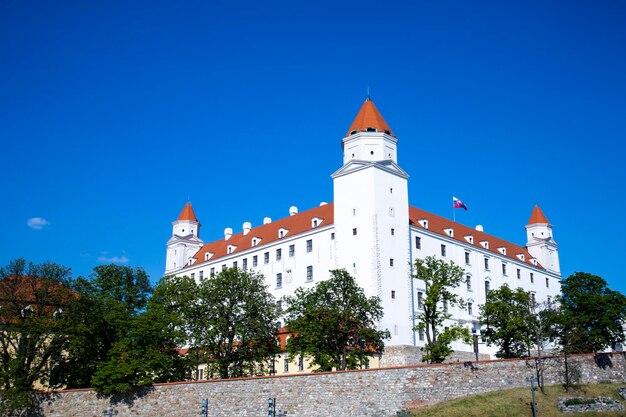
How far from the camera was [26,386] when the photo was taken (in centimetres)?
4628

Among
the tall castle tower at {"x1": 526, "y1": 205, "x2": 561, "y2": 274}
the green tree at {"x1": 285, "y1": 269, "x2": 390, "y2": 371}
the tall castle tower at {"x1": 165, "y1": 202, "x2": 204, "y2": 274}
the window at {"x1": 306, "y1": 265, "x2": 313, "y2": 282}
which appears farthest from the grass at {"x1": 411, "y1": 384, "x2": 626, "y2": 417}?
the tall castle tower at {"x1": 165, "y1": 202, "x2": 204, "y2": 274}

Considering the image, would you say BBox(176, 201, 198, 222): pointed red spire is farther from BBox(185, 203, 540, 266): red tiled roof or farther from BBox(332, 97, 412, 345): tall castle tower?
BBox(332, 97, 412, 345): tall castle tower

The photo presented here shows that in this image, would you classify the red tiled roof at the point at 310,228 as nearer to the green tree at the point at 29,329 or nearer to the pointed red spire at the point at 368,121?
the pointed red spire at the point at 368,121

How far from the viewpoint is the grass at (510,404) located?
117 feet

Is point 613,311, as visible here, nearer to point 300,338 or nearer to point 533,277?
point 300,338

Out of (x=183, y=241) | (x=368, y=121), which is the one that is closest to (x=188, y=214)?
(x=183, y=241)

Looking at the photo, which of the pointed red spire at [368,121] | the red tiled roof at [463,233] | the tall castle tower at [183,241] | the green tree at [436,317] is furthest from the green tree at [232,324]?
the tall castle tower at [183,241]

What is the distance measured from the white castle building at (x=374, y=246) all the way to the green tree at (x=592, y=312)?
Answer: 12962 mm

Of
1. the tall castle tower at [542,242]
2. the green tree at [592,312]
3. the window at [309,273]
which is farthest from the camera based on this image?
the tall castle tower at [542,242]

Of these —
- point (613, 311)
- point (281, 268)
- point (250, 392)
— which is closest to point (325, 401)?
point (250, 392)

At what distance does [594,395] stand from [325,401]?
581 inches

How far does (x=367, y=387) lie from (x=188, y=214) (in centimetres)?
5531

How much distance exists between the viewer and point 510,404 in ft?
120

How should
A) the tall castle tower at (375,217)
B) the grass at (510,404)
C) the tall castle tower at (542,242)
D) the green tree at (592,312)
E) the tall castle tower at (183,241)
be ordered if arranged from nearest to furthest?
the grass at (510,404)
the green tree at (592,312)
the tall castle tower at (375,217)
the tall castle tower at (183,241)
the tall castle tower at (542,242)
